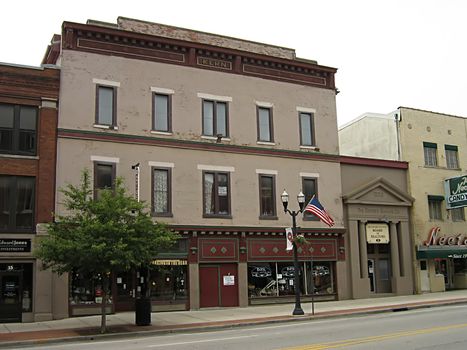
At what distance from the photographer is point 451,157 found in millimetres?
36188

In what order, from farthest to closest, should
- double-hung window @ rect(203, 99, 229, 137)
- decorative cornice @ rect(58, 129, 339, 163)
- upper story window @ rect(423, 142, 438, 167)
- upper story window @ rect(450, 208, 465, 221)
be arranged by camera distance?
upper story window @ rect(450, 208, 465, 221) → upper story window @ rect(423, 142, 438, 167) → double-hung window @ rect(203, 99, 229, 137) → decorative cornice @ rect(58, 129, 339, 163)

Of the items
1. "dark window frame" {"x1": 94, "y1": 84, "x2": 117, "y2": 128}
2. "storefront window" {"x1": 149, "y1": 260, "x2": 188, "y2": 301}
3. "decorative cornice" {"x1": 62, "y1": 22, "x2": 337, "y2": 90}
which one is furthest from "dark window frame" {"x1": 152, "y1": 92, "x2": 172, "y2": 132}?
"storefront window" {"x1": 149, "y1": 260, "x2": 188, "y2": 301}

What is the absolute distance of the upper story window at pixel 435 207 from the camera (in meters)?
34.4

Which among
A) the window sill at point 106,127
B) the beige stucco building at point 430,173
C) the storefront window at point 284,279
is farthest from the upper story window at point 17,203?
the beige stucco building at point 430,173

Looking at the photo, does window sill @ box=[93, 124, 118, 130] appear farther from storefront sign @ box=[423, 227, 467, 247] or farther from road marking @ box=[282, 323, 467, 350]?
storefront sign @ box=[423, 227, 467, 247]

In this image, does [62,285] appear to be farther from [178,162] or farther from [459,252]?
[459,252]

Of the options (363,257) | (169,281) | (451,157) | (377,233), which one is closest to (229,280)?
(169,281)

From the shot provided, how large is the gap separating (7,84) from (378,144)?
22.4 metres

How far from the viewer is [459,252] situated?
3356cm

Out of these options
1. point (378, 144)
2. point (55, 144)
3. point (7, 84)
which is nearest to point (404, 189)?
point (378, 144)

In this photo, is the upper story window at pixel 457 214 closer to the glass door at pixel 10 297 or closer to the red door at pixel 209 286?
the red door at pixel 209 286

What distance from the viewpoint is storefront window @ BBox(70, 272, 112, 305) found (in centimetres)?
2372

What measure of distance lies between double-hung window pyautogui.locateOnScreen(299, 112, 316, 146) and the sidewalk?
865 centimetres

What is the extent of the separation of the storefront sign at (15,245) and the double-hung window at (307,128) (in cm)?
1508
